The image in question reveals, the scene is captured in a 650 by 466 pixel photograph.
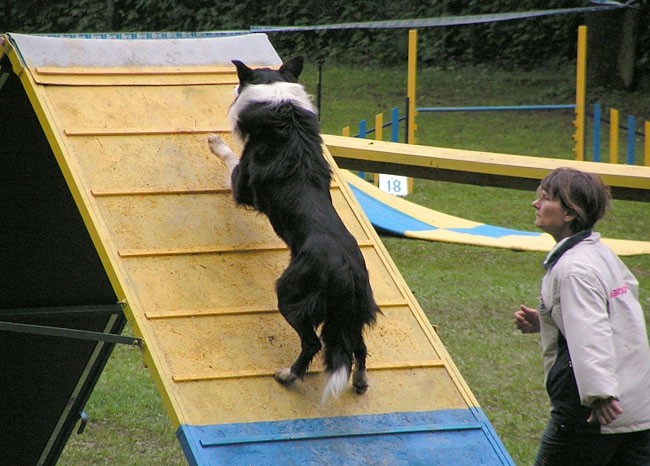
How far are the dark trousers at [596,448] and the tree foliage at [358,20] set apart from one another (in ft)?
56.6

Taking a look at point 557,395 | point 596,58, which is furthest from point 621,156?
point 557,395

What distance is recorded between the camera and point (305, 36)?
22734 mm

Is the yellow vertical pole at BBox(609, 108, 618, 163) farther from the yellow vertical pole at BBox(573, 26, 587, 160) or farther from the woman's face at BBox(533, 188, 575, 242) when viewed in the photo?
the woman's face at BBox(533, 188, 575, 242)

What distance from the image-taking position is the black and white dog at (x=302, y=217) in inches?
149

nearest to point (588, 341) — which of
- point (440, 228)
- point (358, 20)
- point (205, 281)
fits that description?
point (205, 281)

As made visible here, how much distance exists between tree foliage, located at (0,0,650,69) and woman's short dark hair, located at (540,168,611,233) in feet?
56.0

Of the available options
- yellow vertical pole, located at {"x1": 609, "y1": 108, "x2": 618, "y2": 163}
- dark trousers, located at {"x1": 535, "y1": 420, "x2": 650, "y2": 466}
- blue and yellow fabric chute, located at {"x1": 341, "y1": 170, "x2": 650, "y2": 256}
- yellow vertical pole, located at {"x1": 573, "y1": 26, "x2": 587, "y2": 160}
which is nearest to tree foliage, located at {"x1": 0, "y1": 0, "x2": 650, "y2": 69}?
yellow vertical pole, located at {"x1": 609, "y1": 108, "x2": 618, "y2": 163}

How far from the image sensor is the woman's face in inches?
141

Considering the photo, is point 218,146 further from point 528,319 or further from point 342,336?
point 528,319

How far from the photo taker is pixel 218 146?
15.0ft

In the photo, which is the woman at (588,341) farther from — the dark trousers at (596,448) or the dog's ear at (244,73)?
the dog's ear at (244,73)

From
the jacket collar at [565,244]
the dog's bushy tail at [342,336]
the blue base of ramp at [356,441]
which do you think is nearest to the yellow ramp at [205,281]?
the blue base of ramp at [356,441]

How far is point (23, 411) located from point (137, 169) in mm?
1553

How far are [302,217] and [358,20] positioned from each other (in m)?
19.1
